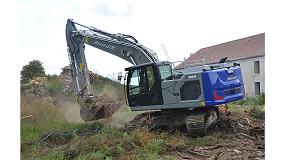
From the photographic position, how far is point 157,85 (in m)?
7.59

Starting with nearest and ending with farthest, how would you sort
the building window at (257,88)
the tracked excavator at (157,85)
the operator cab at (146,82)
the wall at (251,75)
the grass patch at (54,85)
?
1. the tracked excavator at (157,85)
2. the operator cab at (146,82)
3. the building window at (257,88)
4. the wall at (251,75)
5. the grass patch at (54,85)

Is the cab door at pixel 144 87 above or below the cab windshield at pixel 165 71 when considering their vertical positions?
below

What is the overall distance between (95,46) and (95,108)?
1737mm

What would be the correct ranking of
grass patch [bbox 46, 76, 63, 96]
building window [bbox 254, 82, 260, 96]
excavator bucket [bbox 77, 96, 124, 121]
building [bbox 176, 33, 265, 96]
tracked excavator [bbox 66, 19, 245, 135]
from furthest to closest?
building [bbox 176, 33, 265, 96], grass patch [bbox 46, 76, 63, 96], building window [bbox 254, 82, 260, 96], excavator bucket [bbox 77, 96, 124, 121], tracked excavator [bbox 66, 19, 245, 135]

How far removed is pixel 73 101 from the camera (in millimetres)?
10539

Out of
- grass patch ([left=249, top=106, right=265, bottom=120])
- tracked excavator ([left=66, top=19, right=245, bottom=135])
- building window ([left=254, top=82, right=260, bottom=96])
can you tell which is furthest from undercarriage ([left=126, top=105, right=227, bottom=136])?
building window ([left=254, top=82, right=260, bottom=96])

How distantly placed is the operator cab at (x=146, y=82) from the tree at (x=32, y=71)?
32.6ft

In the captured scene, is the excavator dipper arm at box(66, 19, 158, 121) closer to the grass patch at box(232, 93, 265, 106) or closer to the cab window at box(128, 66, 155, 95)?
the cab window at box(128, 66, 155, 95)

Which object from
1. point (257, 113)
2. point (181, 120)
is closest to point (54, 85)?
A: point (181, 120)

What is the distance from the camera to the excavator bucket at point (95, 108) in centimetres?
Answer: 841

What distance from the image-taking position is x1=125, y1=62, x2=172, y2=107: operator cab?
761 centimetres

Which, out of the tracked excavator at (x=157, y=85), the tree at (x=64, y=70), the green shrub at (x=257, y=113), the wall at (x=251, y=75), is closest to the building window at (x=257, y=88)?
the wall at (x=251, y=75)

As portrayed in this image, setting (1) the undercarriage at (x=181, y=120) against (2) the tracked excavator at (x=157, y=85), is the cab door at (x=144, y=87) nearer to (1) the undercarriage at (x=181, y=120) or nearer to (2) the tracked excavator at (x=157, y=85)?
(2) the tracked excavator at (x=157, y=85)

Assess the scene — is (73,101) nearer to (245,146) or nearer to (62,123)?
(62,123)
